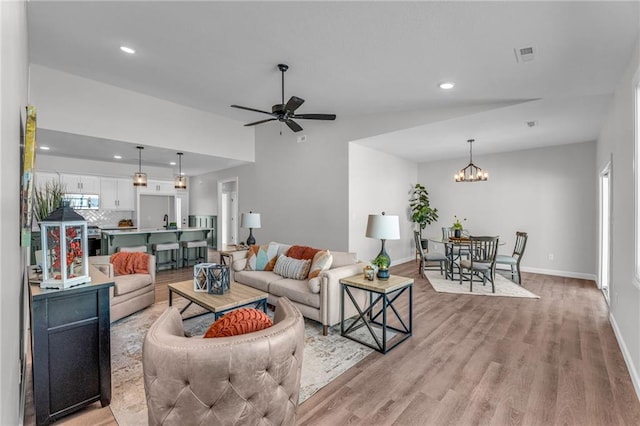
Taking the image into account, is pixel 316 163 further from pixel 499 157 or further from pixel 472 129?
pixel 499 157

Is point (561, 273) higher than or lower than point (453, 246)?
lower

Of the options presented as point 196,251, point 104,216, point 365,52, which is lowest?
point 196,251

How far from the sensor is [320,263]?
361 cm

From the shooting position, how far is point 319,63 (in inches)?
134

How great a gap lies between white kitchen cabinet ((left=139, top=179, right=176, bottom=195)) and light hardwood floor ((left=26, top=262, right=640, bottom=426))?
24.2 feet

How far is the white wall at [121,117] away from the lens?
4188 millimetres

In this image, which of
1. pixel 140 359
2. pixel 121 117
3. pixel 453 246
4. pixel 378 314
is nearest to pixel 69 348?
pixel 140 359

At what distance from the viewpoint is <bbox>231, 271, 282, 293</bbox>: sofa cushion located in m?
3.84

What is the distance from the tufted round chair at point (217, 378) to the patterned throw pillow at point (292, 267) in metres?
2.52

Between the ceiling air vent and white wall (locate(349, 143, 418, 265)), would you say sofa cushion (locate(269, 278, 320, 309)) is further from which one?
the ceiling air vent

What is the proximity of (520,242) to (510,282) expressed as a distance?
2.76 feet

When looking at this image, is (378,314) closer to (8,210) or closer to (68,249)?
(68,249)

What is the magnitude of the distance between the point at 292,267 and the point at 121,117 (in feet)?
12.5

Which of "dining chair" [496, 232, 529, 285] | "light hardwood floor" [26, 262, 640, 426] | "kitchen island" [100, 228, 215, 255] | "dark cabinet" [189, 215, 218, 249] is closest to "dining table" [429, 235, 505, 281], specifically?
"dining chair" [496, 232, 529, 285]
